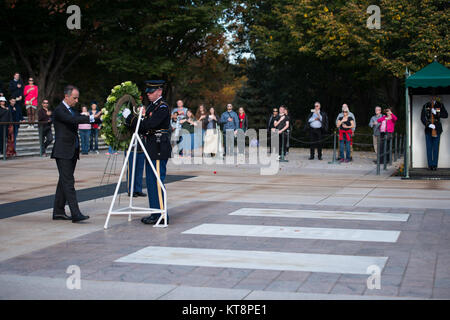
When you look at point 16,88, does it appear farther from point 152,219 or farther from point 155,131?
point 152,219

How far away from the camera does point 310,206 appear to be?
11.9 m

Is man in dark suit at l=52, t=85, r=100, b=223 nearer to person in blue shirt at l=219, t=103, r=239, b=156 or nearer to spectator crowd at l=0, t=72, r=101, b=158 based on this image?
spectator crowd at l=0, t=72, r=101, b=158

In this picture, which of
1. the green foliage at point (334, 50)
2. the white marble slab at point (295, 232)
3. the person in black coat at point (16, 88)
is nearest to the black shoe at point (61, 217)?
the white marble slab at point (295, 232)

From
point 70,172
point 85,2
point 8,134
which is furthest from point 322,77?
point 70,172

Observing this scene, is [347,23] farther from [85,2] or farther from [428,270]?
[428,270]

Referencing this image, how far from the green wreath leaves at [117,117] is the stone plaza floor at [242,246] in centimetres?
120

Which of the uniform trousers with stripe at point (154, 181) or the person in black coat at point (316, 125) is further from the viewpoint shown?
the person in black coat at point (316, 125)

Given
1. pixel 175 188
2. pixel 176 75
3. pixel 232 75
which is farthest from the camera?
pixel 232 75

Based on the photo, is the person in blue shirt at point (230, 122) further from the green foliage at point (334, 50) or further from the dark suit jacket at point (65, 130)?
the dark suit jacket at point (65, 130)

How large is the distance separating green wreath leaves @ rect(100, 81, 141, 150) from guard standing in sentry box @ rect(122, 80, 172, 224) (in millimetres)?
292

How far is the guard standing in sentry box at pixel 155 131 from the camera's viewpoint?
32.1ft

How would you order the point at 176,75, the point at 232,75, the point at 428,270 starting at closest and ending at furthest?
the point at 428,270, the point at 176,75, the point at 232,75

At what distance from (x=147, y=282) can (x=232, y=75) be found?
43.1 meters

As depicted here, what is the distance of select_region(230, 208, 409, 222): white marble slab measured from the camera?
10.5 metres
